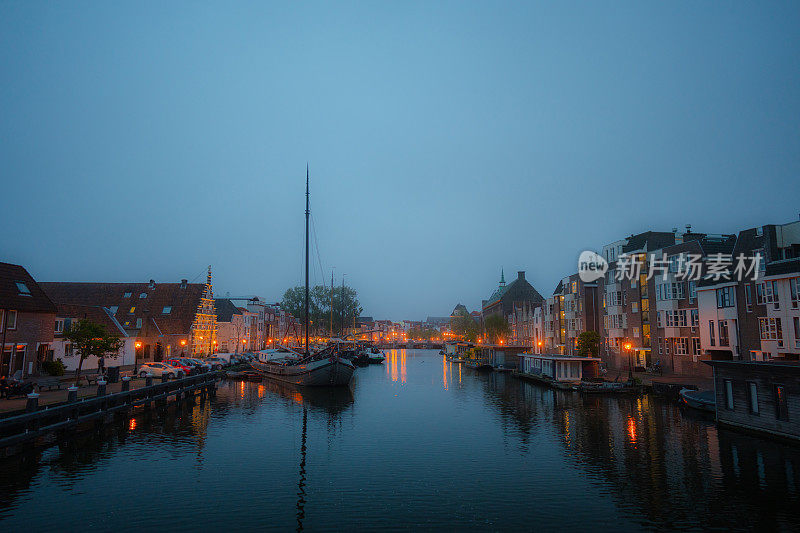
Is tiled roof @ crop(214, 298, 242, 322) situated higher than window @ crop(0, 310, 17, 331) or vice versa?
tiled roof @ crop(214, 298, 242, 322)

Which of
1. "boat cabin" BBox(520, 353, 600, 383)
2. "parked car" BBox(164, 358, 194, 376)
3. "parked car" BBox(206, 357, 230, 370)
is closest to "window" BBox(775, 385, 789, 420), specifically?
"boat cabin" BBox(520, 353, 600, 383)

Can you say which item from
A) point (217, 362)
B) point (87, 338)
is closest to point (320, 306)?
point (217, 362)

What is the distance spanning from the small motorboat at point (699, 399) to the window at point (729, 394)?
5124mm

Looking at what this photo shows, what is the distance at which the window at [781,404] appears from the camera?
89.9ft

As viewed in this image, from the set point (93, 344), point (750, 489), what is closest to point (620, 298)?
point (750, 489)

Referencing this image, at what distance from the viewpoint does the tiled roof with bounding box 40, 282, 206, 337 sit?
2869 inches

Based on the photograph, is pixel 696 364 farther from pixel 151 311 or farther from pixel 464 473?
pixel 151 311

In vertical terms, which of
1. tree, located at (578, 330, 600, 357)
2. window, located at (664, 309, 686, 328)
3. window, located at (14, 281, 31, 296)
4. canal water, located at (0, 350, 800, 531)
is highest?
window, located at (14, 281, 31, 296)

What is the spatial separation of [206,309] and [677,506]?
79062 mm

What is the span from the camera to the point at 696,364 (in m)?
54.9

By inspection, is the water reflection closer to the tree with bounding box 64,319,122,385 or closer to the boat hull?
the boat hull

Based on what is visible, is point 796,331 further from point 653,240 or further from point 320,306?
point 320,306

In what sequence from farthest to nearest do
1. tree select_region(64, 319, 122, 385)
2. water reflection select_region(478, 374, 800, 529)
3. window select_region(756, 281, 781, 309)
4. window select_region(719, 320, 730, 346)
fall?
window select_region(719, 320, 730, 346), window select_region(756, 281, 781, 309), tree select_region(64, 319, 122, 385), water reflection select_region(478, 374, 800, 529)

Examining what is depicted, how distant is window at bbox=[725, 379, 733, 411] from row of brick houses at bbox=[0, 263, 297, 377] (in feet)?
161
